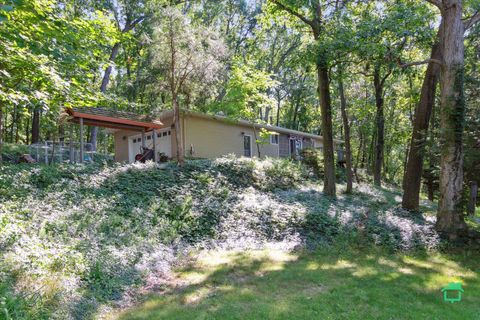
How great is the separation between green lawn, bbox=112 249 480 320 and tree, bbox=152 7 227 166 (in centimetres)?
584

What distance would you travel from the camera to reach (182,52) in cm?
1173

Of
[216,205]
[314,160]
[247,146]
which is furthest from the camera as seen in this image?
[247,146]

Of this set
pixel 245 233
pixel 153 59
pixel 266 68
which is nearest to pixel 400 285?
pixel 245 233

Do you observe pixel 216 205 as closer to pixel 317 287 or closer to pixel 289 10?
pixel 317 287

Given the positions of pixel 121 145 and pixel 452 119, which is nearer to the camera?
pixel 452 119

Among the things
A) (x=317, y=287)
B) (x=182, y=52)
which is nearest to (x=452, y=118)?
(x=317, y=287)

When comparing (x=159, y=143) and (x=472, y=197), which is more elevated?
(x=159, y=143)

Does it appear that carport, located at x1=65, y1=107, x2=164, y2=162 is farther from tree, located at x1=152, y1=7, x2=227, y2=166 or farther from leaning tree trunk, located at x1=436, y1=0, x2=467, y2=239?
leaning tree trunk, located at x1=436, y1=0, x2=467, y2=239

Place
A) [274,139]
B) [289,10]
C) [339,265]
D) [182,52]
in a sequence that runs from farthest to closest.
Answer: [274,139], [182,52], [289,10], [339,265]

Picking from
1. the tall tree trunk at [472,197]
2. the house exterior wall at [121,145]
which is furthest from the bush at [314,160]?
the house exterior wall at [121,145]

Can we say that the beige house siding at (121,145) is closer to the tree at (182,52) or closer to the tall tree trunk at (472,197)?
the tree at (182,52)

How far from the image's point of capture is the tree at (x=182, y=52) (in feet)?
37.4

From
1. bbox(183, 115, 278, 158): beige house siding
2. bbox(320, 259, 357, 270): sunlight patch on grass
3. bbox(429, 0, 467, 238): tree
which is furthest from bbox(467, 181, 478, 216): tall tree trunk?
bbox(183, 115, 278, 158): beige house siding

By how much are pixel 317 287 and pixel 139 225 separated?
3.57 meters
